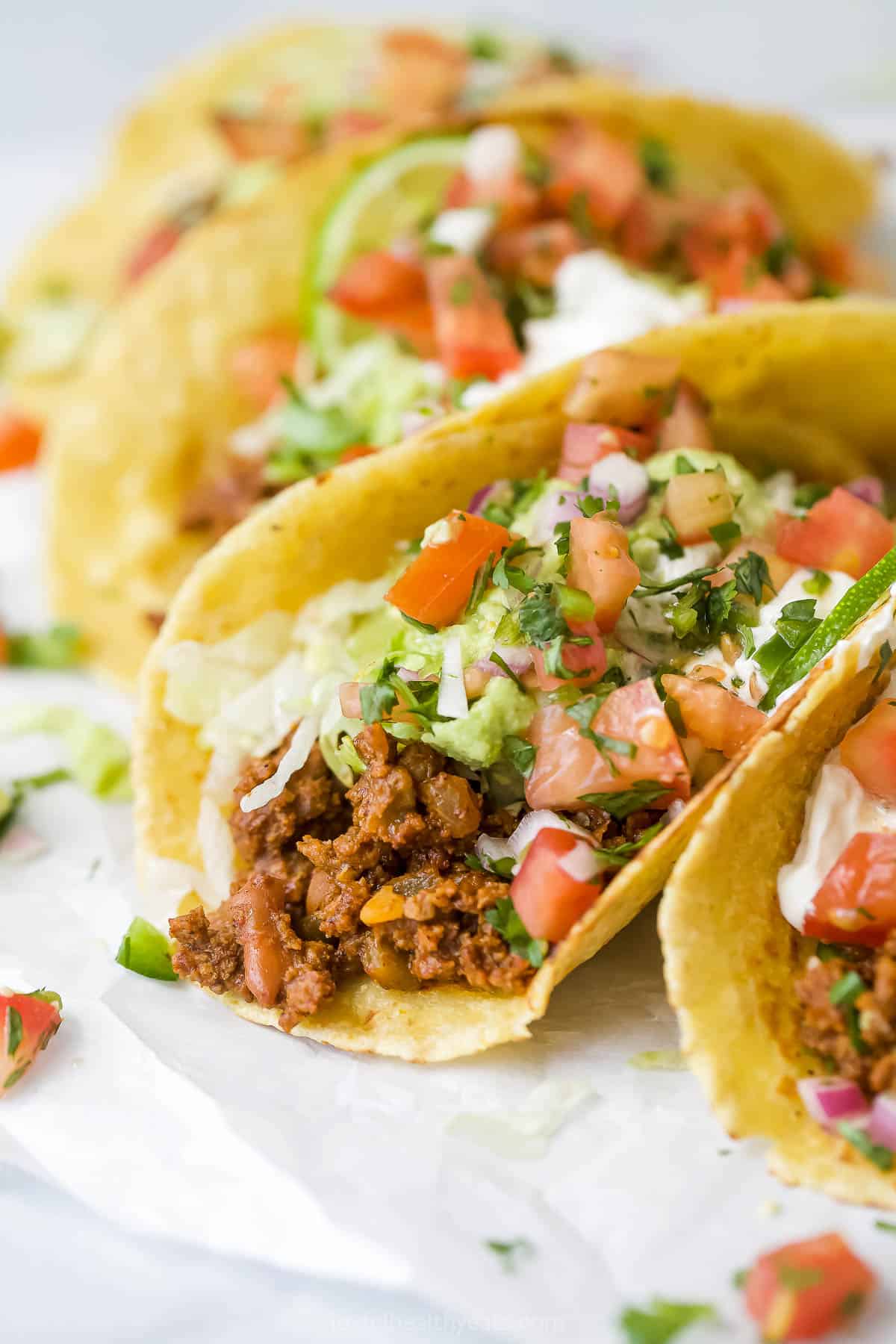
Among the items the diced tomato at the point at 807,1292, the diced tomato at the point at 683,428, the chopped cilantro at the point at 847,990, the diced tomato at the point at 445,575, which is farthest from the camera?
the diced tomato at the point at 683,428

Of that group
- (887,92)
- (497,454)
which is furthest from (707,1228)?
(887,92)

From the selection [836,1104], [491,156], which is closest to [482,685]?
Result: [836,1104]

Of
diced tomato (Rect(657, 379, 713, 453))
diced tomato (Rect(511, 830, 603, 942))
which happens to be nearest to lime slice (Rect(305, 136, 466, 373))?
diced tomato (Rect(657, 379, 713, 453))

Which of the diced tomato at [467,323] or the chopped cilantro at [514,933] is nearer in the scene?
the chopped cilantro at [514,933]

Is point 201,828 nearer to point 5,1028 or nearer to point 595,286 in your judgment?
point 5,1028

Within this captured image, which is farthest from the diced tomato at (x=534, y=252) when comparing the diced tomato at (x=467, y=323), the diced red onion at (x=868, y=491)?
the diced red onion at (x=868, y=491)

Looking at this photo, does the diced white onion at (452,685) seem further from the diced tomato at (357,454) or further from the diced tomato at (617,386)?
the diced tomato at (617,386)
